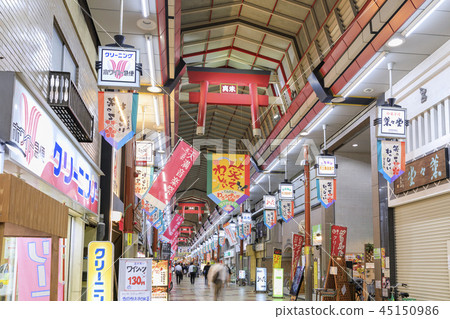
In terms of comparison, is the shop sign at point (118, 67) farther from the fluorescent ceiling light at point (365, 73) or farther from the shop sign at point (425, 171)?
the shop sign at point (425, 171)

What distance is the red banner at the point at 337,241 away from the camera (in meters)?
15.6

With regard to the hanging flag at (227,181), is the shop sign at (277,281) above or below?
below

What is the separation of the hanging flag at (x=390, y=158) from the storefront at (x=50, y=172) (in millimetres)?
6451

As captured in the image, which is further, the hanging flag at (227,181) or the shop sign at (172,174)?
the hanging flag at (227,181)

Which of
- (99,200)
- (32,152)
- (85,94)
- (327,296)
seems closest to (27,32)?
(32,152)

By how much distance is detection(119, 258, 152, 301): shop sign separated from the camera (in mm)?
8109

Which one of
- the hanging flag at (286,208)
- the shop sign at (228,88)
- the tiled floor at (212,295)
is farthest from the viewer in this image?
the hanging flag at (286,208)

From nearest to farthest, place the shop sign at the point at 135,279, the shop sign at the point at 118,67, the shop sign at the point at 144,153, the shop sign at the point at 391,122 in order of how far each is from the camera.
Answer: the shop sign at the point at 118,67 < the shop sign at the point at 135,279 < the shop sign at the point at 391,122 < the shop sign at the point at 144,153

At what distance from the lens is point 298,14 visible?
52.5 feet

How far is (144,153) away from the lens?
59.2 ft

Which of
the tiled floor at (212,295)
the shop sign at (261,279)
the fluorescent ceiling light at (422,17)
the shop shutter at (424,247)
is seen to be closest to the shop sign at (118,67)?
the fluorescent ceiling light at (422,17)

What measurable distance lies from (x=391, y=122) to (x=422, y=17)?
2.34 m

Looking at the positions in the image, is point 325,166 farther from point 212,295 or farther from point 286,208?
point 212,295

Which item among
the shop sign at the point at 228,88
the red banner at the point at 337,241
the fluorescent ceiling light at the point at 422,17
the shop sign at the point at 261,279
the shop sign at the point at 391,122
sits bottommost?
the shop sign at the point at 261,279
